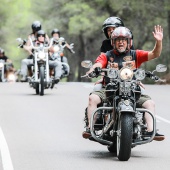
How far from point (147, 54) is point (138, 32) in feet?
146

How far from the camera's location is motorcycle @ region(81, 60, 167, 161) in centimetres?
1143

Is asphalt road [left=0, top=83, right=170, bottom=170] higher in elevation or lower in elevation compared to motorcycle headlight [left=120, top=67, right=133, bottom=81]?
lower

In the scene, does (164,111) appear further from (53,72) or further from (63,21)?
(63,21)

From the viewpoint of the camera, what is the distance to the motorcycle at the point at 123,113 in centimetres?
1143

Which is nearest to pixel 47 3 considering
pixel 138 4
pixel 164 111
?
pixel 138 4

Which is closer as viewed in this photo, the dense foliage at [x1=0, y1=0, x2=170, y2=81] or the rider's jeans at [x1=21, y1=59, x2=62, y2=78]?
the rider's jeans at [x1=21, y1=59, x2=62, y2=78]

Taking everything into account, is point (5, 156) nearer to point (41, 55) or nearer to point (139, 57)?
point (139, 57)

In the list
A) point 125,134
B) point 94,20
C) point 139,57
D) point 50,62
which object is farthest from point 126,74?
point 94,20

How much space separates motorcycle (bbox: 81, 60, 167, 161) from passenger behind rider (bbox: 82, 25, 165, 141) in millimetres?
97

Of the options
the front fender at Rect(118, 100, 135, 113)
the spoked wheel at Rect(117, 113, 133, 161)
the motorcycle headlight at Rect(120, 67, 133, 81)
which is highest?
the motorcycle headlight at Rect(120, 67, 133, 81)

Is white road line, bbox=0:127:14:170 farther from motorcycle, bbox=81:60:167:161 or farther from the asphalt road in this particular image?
motorcycle, bbox=81:60:167:161

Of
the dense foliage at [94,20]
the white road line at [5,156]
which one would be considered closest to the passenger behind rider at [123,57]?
the white road line at [5,156]

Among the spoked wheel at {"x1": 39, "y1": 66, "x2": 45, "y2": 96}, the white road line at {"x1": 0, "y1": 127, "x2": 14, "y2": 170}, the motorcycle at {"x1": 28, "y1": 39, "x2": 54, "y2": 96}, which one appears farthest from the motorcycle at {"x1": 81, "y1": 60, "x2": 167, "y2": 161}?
the motorcycle at {"x1": 28, "y1": 39, "x2": 54, "y2": 96}

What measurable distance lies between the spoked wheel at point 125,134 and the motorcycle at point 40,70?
49.7 ft
